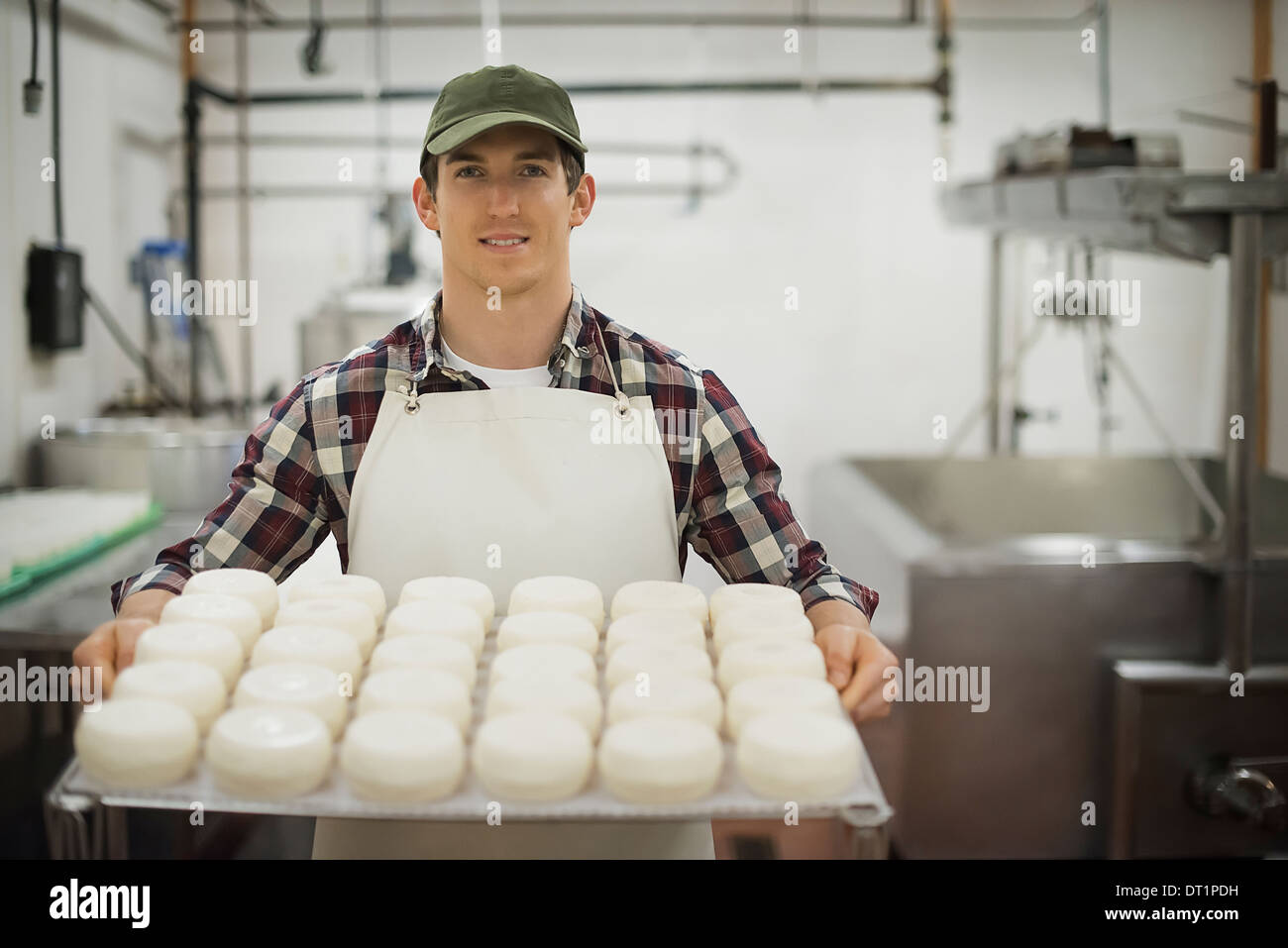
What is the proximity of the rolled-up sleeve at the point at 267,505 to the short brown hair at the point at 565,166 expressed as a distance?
297 millimetres

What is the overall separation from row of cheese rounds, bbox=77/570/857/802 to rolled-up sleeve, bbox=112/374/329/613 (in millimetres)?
96

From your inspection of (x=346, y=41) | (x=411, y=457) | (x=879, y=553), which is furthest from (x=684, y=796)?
(x=346, y=41)

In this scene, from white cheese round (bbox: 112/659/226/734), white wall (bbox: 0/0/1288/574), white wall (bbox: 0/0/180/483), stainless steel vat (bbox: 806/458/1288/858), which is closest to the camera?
white cheese round (bbox: 112/659/226/734)

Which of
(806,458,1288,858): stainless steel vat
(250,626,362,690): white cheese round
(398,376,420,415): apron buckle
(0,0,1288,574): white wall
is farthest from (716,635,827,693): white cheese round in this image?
(0,0,1288,574): white wall

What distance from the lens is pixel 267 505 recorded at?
1.29 m

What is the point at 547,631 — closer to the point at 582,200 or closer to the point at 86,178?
the point at 582,200

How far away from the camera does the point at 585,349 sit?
132cm

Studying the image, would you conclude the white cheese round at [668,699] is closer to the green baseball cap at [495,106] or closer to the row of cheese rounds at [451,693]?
the row of cheese rounds at [451,693]

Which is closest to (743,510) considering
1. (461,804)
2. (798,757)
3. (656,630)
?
(656,630)

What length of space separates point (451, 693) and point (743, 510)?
502mm

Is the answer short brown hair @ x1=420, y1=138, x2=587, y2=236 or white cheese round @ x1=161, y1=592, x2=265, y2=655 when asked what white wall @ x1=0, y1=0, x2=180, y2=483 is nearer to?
short brown hair @ x1=420, y1=138, x2=587, y2=236

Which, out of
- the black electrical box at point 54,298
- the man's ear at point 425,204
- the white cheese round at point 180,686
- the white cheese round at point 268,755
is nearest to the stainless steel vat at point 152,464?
the black electrical box at point 54,298

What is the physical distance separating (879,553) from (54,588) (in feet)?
5.32

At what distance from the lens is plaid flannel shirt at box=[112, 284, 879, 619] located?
1284mm
